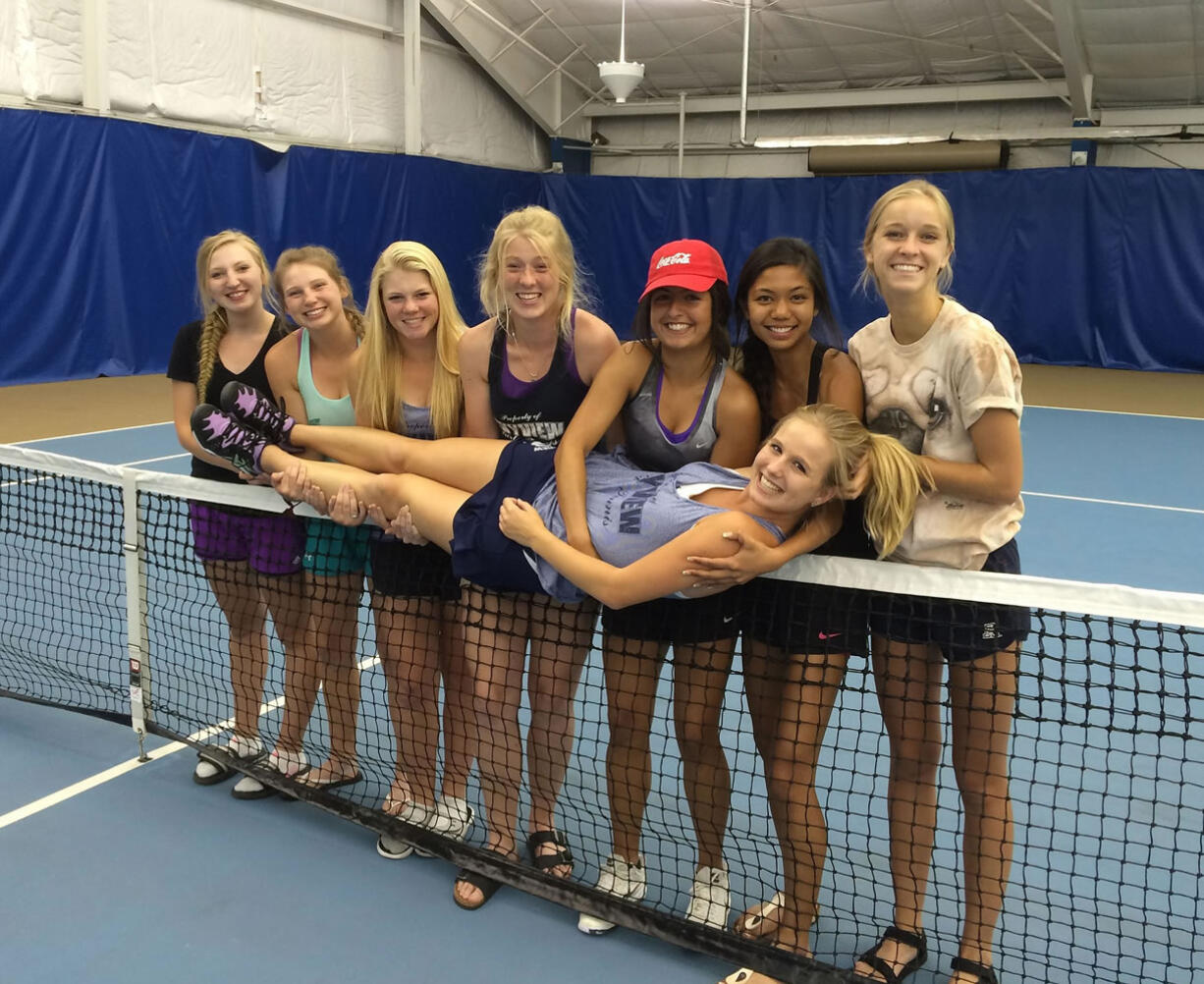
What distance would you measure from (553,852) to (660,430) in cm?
106

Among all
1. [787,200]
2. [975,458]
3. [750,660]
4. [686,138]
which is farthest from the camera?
[686,138]

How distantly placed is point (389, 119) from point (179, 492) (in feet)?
40.9

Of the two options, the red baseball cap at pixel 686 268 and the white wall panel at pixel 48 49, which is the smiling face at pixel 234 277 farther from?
the white wall panel at pixel 48 49

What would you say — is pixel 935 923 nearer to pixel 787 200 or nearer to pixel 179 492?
pixel 179 492

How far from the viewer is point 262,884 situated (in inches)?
95.7

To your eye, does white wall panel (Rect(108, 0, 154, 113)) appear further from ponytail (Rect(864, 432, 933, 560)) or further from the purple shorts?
ponytail (Rect(864, 432, 933, 560))

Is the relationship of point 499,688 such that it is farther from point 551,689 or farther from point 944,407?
point 944,407

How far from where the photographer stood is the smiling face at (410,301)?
2557 millimetres

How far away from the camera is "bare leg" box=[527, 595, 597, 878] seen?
8.13 feet

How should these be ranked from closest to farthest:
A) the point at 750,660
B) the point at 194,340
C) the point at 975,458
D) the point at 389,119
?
the point at 975,458 → the point at 750,660 → the point at 194,340 → the point at 389,119

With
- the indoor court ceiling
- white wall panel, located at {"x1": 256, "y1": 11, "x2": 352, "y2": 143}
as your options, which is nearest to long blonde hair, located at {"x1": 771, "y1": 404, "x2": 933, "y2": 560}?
the indoor court ceiling

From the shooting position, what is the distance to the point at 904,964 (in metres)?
2.16

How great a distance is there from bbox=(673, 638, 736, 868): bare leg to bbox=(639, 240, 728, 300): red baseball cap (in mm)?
786

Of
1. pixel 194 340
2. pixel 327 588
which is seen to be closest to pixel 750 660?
pixel 327 588
